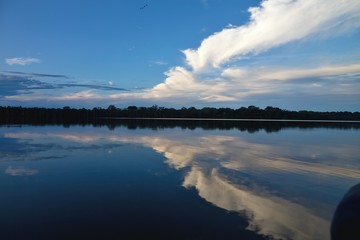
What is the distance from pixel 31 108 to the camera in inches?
4432

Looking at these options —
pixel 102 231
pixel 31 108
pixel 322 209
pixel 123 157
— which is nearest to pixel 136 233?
pixel 102 231

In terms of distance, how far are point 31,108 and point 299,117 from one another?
103 meters

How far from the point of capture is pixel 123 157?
1459 cm

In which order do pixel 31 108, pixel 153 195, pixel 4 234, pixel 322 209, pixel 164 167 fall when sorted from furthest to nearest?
pixel 31 108 < pixel 164 167 < pixel 153 195 < pixel 322 209 < pixel 4 234

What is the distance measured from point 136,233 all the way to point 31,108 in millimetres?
119085

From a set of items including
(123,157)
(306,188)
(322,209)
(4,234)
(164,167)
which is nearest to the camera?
(4,234)

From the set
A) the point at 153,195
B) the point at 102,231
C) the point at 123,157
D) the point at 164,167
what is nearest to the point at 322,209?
the point at 153,195

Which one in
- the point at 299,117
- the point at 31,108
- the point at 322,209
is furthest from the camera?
the point at 299,117

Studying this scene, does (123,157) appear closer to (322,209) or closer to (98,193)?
(98,193)

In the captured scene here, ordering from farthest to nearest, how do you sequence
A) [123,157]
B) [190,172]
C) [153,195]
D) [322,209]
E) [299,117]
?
[299,117] < [123,157] < [190,172] < [153,195] < [322,209]

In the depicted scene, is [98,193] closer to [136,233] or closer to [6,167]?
[136,233]

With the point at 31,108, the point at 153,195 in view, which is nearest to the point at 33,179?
the point at 153,195

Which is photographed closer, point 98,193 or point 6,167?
point 98,193

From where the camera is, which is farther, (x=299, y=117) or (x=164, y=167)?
(x=299, y=117)
